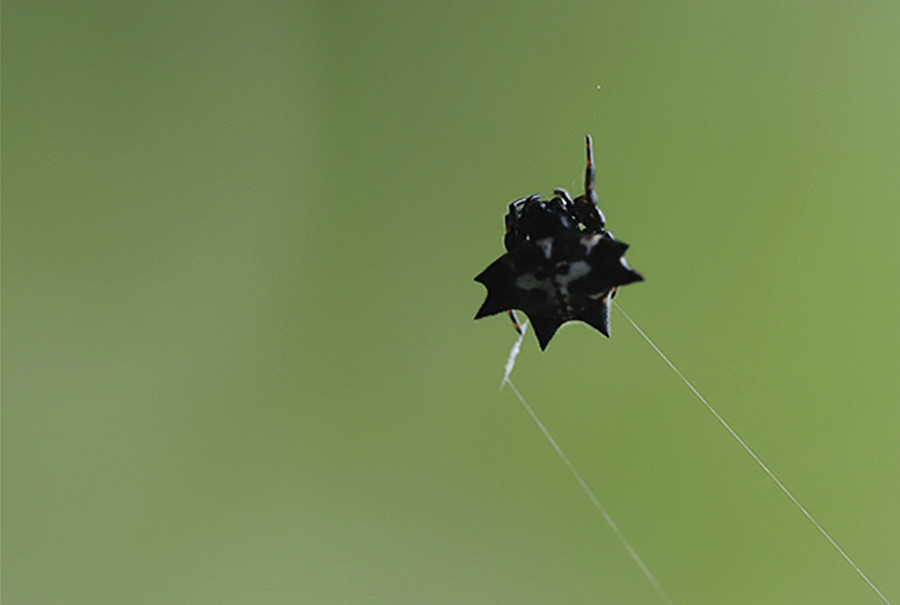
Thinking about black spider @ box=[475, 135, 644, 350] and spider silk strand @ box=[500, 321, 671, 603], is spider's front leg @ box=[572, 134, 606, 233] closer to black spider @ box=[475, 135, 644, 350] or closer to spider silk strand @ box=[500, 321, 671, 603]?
black spider @ box=[475, 135, 644, 350]

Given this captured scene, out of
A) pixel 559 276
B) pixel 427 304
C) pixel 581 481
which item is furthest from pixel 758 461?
pixel 559 276

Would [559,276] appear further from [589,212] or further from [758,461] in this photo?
[758,461]

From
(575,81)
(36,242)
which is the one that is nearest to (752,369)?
(575,81)

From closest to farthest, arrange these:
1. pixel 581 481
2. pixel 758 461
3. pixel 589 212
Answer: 1. pixel 589 212
2. pixel 758 461
3. pixel 581 481

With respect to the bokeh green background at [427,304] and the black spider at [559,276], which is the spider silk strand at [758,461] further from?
the black spider at [559,276]

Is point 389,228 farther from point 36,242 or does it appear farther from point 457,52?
point 36,242

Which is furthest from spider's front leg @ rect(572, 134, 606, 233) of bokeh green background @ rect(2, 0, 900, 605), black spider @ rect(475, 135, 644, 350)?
bokeh green background @ rect(2, 0, 900, 605)

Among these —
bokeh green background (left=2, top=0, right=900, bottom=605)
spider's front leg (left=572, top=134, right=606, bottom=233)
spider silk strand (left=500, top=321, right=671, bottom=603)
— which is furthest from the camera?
spider silk strand (left=500, top=321, right=671, bottom=603)

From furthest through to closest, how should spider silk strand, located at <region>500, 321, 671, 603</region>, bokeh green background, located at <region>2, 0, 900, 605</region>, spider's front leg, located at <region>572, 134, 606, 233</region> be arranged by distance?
spider silk strand, located at <region>500, 321, 671, 603</region>
bokeh green background, located at <region>2, 0, 900, 605</region>
spider's front leg, located at <region>572, 134, 606, 233</region>
